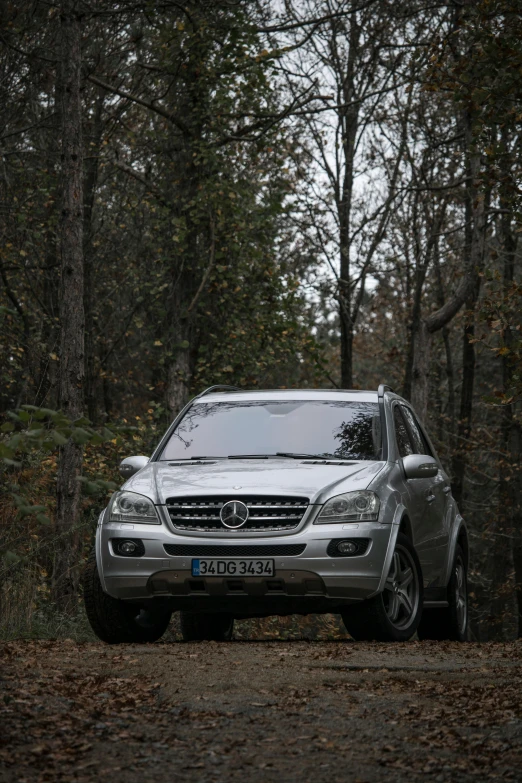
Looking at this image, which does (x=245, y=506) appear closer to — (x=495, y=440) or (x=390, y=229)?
(x=390, y=229)

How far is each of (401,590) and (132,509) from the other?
197 centimetres

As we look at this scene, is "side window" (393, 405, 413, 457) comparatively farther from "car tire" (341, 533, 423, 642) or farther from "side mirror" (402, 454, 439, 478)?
"car tire" (341, 533, 423, 642)

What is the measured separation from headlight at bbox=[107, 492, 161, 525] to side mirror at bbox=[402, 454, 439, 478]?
1921 mm

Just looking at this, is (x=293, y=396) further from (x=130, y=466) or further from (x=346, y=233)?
(x=346, y=233)

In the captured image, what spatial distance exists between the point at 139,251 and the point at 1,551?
15360 mm

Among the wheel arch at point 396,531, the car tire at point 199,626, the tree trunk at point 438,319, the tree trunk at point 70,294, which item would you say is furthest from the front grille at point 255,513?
the tree trunk at point 438,319

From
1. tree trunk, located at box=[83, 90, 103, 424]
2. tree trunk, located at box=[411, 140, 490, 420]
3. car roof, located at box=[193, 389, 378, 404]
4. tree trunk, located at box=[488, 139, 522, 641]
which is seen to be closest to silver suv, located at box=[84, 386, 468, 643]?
car roof, located at box=[193, 389, 378, 404]

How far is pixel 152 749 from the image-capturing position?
4.39 m

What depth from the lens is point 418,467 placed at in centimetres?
862

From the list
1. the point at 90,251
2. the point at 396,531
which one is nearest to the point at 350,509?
the point at 396,531

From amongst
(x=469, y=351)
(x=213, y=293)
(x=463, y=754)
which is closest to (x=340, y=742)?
(x=463, y=754)

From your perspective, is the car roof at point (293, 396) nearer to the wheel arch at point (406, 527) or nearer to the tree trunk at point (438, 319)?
the wheel arch at point (406, 527)

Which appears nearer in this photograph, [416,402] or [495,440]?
[416,402]

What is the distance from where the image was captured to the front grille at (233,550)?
762 cm
